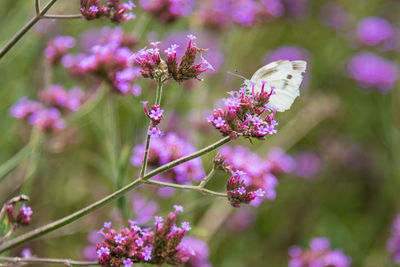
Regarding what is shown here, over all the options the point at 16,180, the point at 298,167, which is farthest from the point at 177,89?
the point at 298,167

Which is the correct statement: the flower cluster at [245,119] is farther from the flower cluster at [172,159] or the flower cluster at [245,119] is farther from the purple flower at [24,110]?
the purple flower at [24,110]

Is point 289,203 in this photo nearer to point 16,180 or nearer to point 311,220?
point 311,220

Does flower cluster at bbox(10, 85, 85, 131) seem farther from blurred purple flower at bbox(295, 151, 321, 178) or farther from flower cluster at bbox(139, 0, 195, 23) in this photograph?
blurred purple flower at bbox(295, 151, 321, 178)

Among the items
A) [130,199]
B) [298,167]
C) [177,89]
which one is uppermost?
[177,89]

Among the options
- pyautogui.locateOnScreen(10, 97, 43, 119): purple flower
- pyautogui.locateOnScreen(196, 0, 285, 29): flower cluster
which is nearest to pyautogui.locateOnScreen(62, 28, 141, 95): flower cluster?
pyautogui.locateOnScreen(10, 97, 43, 119): purple flower

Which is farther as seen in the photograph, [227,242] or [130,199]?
[227,242]

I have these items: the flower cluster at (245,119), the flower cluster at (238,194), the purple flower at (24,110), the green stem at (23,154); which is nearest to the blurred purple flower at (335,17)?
the purple flower at (24,110)

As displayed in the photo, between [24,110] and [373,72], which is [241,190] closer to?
[24,110]
